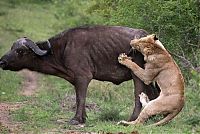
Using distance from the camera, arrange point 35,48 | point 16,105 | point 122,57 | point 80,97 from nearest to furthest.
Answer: point 122,57
point 80,97
point 35,48
point 16,105

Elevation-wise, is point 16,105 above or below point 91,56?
below

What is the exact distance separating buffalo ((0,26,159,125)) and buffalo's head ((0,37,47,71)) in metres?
0.02

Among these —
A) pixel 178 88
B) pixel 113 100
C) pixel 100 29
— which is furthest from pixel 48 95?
pixel 178 88

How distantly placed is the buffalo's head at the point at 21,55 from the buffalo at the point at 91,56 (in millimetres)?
21

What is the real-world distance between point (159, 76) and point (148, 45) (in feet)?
2.10

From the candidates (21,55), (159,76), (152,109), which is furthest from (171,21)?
(152,109)

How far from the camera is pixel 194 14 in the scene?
50.6 feet

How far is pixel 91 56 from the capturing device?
484 inches

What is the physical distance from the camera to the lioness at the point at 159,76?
11273 millimetres

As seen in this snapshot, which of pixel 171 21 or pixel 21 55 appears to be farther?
pixel 171 21

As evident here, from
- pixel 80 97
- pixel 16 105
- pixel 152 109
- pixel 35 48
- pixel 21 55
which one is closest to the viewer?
pixel 152 109

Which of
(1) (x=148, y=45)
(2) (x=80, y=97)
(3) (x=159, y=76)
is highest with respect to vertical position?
(1) (x=148, y=45)

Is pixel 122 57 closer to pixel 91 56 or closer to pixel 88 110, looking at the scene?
pixel 91 56

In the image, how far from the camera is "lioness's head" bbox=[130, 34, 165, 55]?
11.8 m
